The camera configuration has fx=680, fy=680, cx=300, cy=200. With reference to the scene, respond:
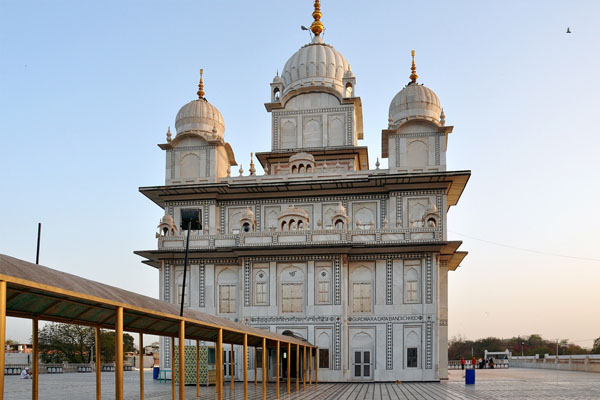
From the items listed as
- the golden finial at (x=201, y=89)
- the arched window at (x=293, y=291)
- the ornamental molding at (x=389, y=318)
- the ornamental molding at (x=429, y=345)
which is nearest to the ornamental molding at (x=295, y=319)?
the arched window at (x=293, y=291)

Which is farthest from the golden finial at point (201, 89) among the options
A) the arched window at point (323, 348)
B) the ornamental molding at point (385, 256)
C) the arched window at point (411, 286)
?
the arched window at point (411, 286)

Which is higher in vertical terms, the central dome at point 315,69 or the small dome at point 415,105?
the central dome at point 315,69

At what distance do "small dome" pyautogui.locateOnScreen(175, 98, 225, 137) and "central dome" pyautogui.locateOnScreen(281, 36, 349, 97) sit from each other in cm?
524

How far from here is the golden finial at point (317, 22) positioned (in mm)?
47862

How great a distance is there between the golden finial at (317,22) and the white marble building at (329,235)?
7.10m

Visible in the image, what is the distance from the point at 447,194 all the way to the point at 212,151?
14.0 metres

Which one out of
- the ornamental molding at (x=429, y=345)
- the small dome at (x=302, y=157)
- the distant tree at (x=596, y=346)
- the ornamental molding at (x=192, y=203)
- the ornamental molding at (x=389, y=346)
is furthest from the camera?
the distant tree at (x=596, y=346)

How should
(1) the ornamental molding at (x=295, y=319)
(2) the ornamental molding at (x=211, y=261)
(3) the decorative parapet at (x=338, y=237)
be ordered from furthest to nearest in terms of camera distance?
(2) the ornamental molding at (x=211, y=261)
(3) the decorative parapet at (x=338, y=237)
(1) the ornamental molding at (x=295, y=319)

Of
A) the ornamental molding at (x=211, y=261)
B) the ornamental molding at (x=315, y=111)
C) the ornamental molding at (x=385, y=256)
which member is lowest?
the ornamental molding at (x=211, y=261)

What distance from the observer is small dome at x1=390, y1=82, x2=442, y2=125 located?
A: 130ft

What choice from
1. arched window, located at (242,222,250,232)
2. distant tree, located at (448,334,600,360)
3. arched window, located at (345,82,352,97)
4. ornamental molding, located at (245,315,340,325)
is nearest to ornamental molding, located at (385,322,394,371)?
ornamental molding, located at (245,315,340,325)

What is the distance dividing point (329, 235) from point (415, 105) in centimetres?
995

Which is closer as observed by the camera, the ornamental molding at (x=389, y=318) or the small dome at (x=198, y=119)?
the ornamental molding at (x=389, y=318)

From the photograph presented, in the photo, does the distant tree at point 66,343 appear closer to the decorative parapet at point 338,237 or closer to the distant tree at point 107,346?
the distant tree at point 107,346
